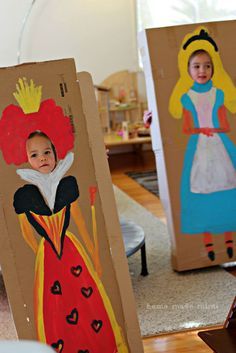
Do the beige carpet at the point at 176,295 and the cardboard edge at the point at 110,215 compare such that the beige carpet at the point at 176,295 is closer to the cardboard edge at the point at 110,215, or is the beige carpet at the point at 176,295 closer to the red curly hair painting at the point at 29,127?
the cardboard edge at the point at 110,215

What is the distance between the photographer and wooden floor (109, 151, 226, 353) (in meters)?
2.37

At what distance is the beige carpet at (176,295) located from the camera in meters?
2.56

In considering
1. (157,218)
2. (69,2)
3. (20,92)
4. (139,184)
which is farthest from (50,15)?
(20,92)

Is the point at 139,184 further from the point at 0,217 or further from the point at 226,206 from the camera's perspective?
the point at 0,217

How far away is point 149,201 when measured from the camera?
4.67m

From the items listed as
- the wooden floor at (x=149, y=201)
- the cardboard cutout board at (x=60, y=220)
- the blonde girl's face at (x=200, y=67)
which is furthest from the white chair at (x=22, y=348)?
the blonde girl's face at (x=200, y=67)

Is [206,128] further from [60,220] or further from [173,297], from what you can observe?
[60,220]

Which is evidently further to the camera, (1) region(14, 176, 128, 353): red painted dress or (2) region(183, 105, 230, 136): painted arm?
(2) region(183, 105, 230, 136): painted arm

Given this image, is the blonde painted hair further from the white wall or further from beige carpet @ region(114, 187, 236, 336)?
the white wall

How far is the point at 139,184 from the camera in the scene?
5.31 meters

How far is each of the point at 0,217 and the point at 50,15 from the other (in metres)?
4.30

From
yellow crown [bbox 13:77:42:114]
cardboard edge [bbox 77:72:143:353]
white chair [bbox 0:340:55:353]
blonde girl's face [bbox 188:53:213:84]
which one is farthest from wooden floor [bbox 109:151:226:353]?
white chair [bbox 0:340:55:353]

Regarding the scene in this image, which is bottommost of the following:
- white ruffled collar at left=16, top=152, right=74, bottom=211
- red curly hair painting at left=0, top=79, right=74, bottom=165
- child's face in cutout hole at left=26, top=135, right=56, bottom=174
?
white ruffled collar at left=16, top=152, right=74, bottom=211

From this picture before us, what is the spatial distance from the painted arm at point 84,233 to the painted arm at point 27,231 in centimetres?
16
